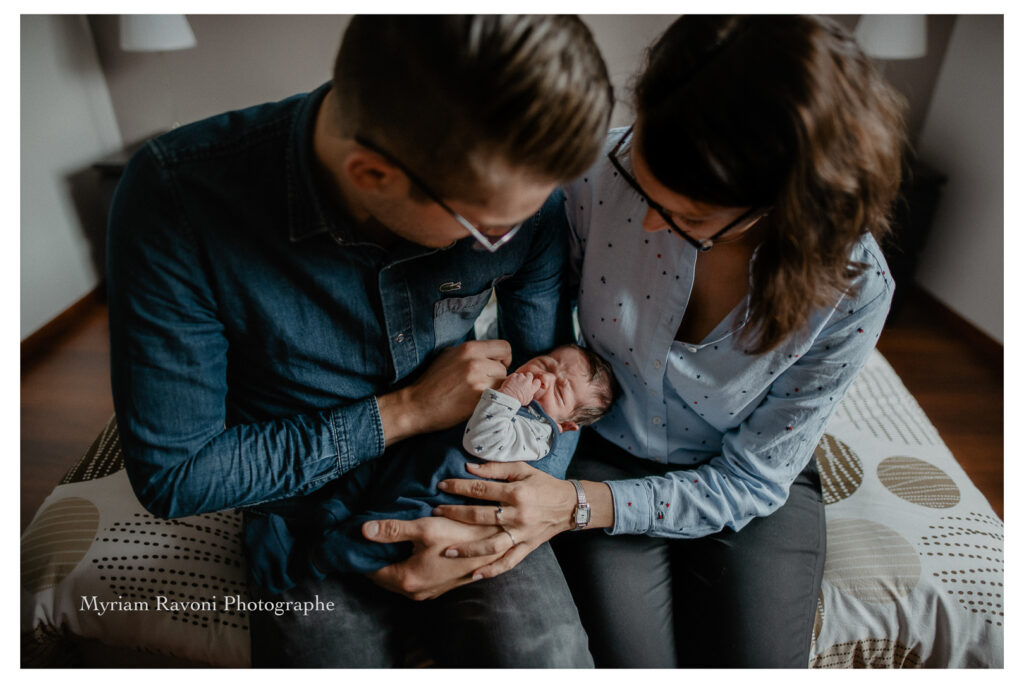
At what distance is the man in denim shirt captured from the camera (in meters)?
0.73

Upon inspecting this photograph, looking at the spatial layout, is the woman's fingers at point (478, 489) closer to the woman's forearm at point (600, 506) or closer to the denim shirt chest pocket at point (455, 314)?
the woman's forearm at point (600, 506)

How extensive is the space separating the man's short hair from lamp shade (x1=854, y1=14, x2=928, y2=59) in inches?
97.7

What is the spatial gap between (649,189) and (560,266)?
376mm

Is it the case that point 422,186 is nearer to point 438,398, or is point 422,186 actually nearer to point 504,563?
point 438,398

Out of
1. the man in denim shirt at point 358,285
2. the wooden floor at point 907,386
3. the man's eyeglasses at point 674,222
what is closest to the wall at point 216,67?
the wooden floor at point 907,386

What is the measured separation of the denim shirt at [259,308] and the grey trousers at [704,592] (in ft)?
1.63

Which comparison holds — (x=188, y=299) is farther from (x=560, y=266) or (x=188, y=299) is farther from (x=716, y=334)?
(x=716, y=334)

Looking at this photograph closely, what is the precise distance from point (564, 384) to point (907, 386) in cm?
202

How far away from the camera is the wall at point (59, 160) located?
257 centimetres

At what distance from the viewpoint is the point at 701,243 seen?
1004 mm

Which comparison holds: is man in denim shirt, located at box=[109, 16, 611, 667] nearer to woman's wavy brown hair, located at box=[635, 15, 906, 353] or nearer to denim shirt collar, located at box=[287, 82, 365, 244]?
denim shirt collar, located at box=[287, 82, 365, 244]

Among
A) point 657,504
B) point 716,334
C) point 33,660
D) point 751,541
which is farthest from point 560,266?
point 33,660

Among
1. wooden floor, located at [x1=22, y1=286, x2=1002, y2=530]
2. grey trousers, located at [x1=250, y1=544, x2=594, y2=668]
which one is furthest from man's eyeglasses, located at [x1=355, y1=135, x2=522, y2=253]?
wooden floor, located at [x1=22, y1=286, x2=1002, y2=530]

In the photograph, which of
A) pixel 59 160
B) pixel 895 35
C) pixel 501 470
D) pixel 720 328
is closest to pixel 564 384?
pixel 501 470
